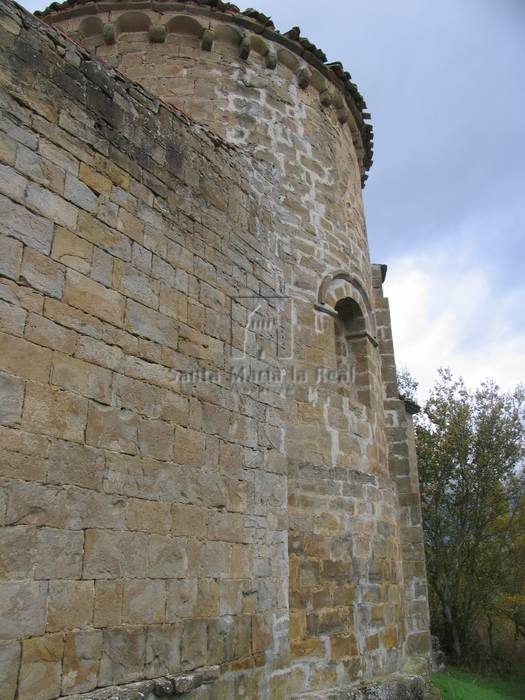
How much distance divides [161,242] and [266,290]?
1.48 m

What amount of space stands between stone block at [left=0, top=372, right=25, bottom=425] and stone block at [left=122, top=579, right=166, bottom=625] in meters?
1.23

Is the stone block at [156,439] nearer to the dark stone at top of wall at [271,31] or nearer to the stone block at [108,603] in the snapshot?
the stone block at [108,603]

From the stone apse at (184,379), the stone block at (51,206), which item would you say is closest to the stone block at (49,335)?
the stone apse at (184,379)

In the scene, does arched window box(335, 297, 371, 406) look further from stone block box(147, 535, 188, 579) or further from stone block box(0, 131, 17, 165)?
stone block box(0, 131, 17, 165)

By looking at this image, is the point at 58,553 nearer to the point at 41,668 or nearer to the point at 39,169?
the point at 41,668

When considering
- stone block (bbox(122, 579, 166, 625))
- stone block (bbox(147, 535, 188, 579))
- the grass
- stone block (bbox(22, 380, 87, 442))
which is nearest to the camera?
stone block (bbox(22, 380, 87, 442))

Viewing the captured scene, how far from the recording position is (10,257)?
350 centimetres

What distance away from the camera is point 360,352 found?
24.2 feet

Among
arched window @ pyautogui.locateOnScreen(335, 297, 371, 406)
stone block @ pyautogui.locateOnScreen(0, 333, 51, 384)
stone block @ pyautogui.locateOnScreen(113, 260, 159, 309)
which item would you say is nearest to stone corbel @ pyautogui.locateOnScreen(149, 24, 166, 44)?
arched window @ pyautogui.locateOnScreen(335, 297, 371, 406)

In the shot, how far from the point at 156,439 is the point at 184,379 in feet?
1.79

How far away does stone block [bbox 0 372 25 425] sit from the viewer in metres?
3.30

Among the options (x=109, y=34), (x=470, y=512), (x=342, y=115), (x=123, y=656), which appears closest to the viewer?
(x=123, y=656)

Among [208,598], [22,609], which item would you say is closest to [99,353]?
[22,609]

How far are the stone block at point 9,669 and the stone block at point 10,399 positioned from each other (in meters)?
1.11
